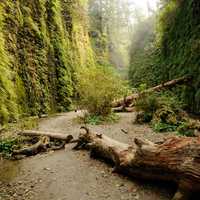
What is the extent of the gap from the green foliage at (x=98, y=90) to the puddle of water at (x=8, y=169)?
5963mm

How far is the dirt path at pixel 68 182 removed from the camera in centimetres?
462

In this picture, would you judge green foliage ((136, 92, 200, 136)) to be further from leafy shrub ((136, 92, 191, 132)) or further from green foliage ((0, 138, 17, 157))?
green foliage ((0, 138, 17, 157))

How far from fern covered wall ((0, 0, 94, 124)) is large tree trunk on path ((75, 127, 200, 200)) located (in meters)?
8.00

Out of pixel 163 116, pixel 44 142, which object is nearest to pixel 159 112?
pixel 163 116

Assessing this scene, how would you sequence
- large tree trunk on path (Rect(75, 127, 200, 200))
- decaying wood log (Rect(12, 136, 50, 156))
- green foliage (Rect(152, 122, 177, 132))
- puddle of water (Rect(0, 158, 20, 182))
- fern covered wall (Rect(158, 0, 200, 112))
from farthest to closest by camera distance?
1. fern covered wall (Rect(158, 0, 200, 112))
2. green foliage (Rect(152, 122, 177, 132))
3. decaying wood log (Rect(12, 136, 50, 156))
4. puddle of water (Rect(0, 158, 20, 182))
5. large tree trunk on path (Rect(75, 127, 200, 200))

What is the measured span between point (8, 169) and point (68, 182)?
6.25 ft

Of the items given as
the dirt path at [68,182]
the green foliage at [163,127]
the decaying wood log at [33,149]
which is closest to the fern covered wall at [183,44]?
the green foliage at [163,127]

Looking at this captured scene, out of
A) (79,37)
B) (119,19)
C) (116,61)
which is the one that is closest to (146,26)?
(116,61)

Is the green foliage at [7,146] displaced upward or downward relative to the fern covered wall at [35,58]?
downward

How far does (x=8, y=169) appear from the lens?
21.6ft

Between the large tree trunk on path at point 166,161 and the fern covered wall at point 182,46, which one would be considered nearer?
the large tree trunk on path at point 166,161

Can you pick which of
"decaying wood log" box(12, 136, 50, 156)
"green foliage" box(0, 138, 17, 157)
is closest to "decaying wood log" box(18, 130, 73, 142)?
"decaying wood log" box(12, 136, 50, 156)

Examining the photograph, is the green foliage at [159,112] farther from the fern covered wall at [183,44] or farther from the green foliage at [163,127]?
the fern covered wall at [183,44]

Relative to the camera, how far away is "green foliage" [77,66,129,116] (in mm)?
12617
